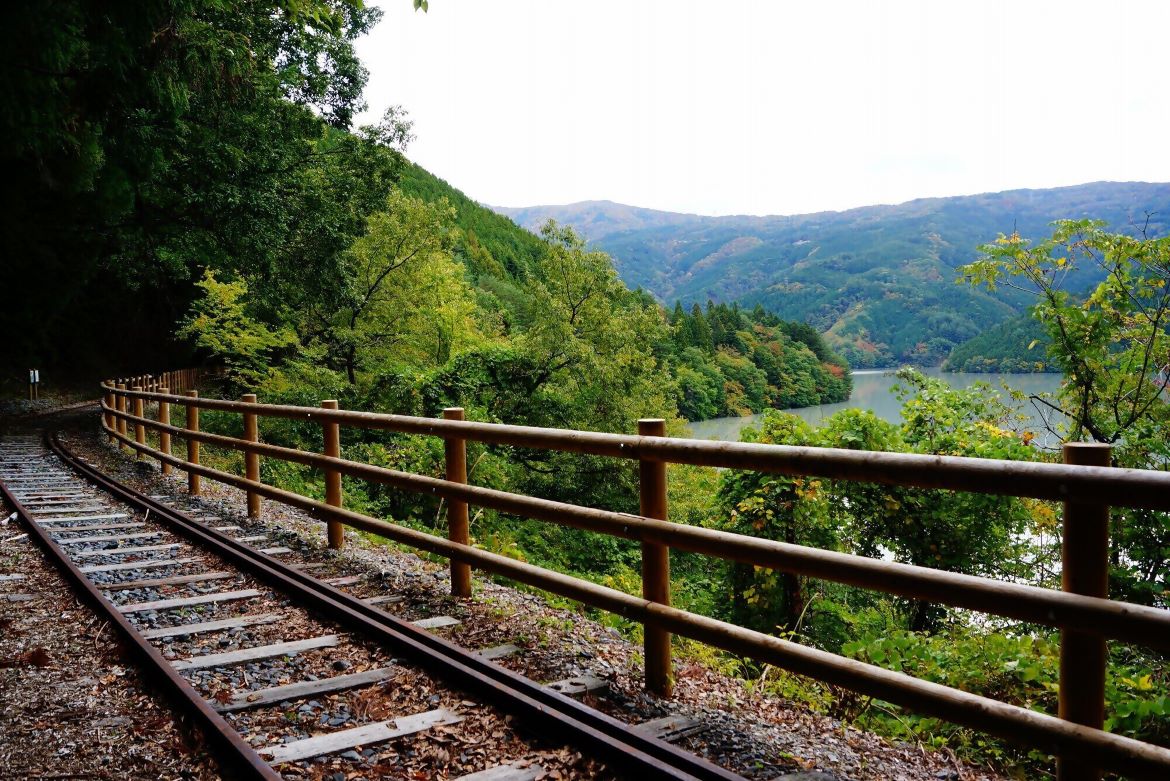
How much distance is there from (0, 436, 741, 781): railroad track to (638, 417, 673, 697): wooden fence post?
0.32 meters

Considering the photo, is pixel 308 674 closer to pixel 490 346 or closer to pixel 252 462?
pixel 252 462

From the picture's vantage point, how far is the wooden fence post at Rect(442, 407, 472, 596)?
4.83m

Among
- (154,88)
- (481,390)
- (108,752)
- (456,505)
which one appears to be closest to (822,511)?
(456,505)

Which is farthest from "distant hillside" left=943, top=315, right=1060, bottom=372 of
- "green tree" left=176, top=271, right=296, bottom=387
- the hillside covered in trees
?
"green tree" left=176, top=271, right=296, bottom=387

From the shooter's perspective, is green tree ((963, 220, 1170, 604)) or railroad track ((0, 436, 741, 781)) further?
green tree ((963, 220, 1170, 604))

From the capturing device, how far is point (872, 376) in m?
105

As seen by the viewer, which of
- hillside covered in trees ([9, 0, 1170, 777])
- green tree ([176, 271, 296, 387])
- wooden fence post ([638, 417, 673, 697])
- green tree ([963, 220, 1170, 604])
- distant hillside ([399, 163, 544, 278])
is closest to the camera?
wooden fence post ([638, 417, 673, 697])

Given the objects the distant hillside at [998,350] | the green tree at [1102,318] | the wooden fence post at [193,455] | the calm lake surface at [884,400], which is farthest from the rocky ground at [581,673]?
the distant hillside at [998,350]

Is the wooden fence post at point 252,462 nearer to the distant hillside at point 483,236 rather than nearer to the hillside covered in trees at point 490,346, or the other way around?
the hillside covered in trees at point 490,346

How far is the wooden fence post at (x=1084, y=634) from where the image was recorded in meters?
2.11

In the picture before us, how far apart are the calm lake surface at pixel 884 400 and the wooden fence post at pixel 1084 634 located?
26.5 feet

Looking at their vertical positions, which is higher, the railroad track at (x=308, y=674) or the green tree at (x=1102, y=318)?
the green tree at (x=1102, y=318)

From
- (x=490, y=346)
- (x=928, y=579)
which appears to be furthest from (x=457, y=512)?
(x=490, y=346)

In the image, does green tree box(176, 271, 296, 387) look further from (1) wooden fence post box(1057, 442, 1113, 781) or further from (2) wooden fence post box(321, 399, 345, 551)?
(1) wooden fence post box(1057, 442, 1113, 781)
